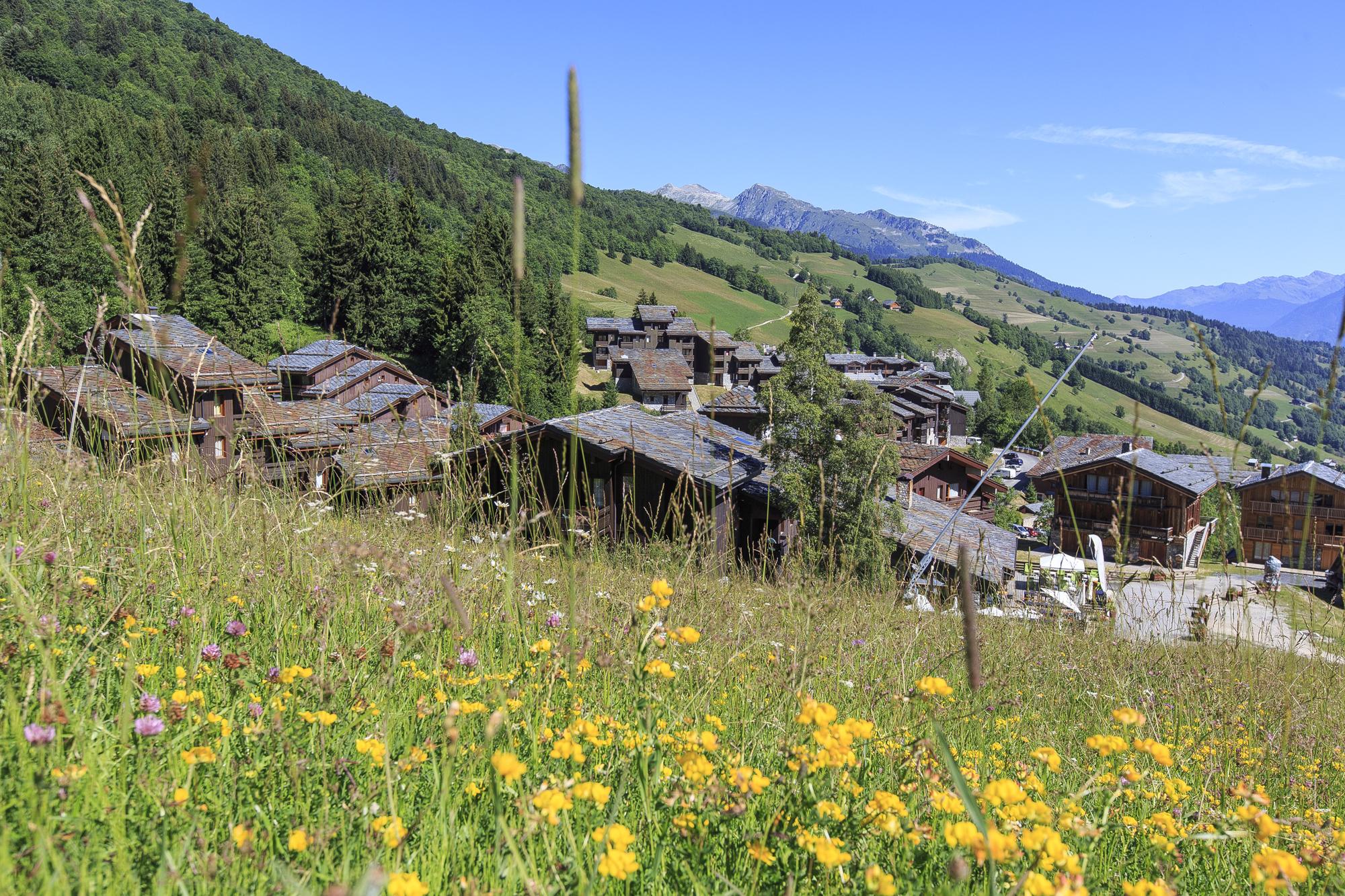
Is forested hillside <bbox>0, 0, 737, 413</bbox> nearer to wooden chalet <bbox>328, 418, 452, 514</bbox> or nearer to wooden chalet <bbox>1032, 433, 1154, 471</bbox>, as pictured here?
wooden chalet <bbox>328, 418, 452, 514</bbox>

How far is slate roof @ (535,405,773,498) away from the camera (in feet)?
53.3

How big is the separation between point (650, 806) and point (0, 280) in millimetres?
2830

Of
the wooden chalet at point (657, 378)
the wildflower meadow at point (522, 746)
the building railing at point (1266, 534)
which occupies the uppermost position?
the wildflower meadow at point (522, 746)

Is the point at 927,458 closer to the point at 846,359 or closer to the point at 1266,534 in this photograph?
the point at 1266,534

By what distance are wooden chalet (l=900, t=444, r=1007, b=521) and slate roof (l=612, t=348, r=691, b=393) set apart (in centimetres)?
3008

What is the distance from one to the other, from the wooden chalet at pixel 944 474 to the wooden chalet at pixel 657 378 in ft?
94.2

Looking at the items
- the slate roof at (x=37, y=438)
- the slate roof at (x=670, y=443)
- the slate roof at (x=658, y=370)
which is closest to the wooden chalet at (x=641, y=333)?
the slate roof at (x=658, y=370)

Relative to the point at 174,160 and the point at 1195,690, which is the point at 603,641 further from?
the point at 174,160

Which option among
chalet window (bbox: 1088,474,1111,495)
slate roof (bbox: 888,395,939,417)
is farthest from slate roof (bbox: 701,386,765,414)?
slate roof (bbox: 888,395,939,417)

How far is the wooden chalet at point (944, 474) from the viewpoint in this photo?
46.4m

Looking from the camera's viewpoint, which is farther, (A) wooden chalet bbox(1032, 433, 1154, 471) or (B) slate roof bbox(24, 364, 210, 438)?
(A) wooden chalet bbox(1032, 433, 1154, 471)

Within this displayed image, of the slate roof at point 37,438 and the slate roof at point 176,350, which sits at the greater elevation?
the slate roof at point 176,350

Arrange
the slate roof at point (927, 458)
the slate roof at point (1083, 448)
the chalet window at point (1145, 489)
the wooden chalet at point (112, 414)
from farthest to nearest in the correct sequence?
the slate roof at point (1083, 448) < the chalet window at point (1145, 489) < the slate roof at point (927, 458) < the wooden chalet at point (112, 414)

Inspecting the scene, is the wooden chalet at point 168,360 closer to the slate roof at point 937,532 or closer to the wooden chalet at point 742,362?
the slate roof at point 937,532
